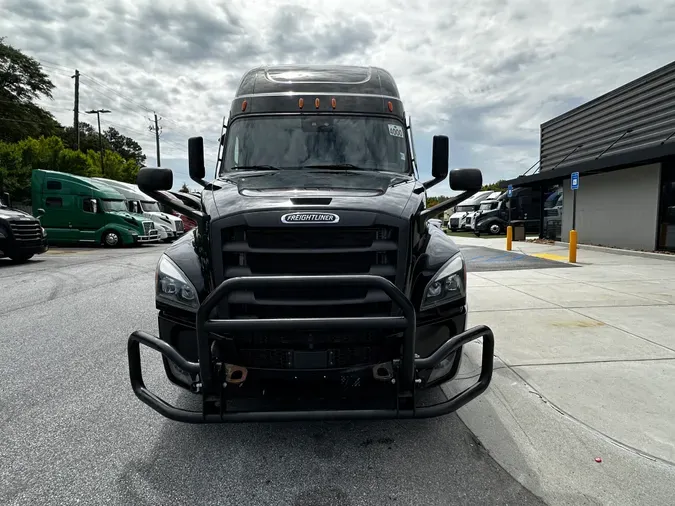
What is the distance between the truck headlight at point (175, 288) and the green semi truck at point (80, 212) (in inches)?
673

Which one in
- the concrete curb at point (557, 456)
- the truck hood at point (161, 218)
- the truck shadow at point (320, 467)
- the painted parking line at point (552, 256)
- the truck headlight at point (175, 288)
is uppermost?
the truck hood at point (161, 218)

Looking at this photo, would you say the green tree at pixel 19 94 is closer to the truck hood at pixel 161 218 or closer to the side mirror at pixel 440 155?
the truck hood at pixel 161 218

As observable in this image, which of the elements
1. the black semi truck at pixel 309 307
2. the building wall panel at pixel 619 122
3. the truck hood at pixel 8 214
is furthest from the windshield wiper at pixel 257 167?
the building wall panel at pixel 619 122

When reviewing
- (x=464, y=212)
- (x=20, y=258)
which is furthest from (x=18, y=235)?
(x=464, y=212)

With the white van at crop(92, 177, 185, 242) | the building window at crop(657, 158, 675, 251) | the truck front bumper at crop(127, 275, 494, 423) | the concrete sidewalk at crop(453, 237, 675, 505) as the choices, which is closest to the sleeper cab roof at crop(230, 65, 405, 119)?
the truck front bumper at crop(127, 275, 494, 423)

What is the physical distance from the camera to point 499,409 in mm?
3121

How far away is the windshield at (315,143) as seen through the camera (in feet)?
11.7

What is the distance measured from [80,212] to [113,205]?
1.27m

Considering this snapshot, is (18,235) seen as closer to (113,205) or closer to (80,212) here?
Result: (80,212)

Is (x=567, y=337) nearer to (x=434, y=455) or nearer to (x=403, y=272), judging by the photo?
(x=434, y=455)

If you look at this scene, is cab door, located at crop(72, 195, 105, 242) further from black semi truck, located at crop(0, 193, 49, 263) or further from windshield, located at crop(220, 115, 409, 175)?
windshield, located at crop(220, 115, 409, 175)

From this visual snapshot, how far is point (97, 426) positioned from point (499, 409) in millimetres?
2874

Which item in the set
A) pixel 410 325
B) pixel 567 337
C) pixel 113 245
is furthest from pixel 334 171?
pixel 113 245

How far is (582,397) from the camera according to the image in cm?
326
